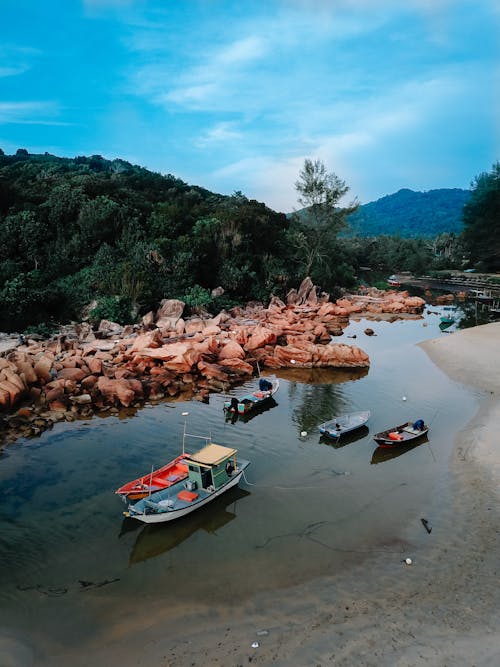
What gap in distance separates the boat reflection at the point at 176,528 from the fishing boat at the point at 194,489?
0.77ft

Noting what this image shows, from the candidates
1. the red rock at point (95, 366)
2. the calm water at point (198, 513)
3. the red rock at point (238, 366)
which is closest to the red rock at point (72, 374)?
the red rock at point (95, 366)

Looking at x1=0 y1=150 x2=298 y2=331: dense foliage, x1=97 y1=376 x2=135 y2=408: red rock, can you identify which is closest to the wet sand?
x1=97 y1=376 x2=135 y2=408: red rock

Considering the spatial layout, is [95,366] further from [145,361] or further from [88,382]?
[145,361]

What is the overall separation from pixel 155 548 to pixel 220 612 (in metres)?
3.08

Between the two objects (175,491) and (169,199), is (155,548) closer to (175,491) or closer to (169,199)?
(175,491)

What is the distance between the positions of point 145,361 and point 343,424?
12.4 metres

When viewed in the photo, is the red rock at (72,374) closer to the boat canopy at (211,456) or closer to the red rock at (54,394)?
the red rock at (54,394)

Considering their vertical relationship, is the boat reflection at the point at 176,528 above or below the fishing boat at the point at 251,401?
below

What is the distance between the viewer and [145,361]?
82.0 ft

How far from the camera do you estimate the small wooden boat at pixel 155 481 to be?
41.7ft

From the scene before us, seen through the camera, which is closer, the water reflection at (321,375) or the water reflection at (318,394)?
the water reflection at (318,394)

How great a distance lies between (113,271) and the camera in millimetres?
39094

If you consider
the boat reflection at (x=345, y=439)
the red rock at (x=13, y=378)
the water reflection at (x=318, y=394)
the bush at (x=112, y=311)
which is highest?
the bush at (x=112, y=311)

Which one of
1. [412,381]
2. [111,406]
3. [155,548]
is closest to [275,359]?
[412,381]
